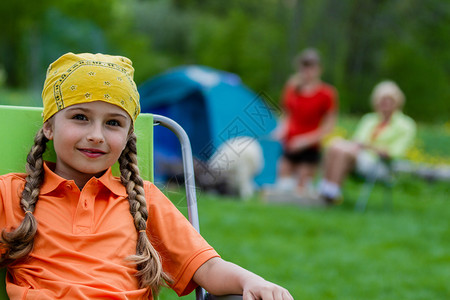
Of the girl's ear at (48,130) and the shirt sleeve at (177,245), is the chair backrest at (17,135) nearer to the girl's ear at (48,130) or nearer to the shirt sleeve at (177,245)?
the girl's ear at (48,130)

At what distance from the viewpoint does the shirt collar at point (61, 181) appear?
165 centimetres

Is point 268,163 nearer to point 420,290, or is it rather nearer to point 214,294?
point 420,290

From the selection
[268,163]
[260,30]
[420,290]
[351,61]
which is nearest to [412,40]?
[351,61]

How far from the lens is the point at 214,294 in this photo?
5.45 ft

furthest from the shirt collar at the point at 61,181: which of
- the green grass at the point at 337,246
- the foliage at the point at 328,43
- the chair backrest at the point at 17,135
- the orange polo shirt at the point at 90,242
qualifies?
the foliage at the point at 328,43

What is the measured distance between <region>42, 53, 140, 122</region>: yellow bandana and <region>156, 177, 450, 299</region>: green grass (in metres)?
1.67

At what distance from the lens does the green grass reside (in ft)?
11.9

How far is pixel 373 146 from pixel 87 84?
4.80 metres

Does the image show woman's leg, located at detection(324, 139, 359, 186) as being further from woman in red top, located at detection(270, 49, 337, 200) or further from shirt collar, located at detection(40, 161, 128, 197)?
shirt collar, located at detection(40, 161, 128, 197)

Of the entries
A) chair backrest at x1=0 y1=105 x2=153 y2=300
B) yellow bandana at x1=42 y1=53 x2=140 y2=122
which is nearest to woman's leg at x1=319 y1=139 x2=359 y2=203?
chair backrest at x1=0 y1=105 x2=153 y2=300

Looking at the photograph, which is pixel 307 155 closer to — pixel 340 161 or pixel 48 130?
pixel 340 161

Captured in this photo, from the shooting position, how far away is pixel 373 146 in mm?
5980

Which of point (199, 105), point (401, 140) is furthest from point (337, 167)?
point (199, 105)

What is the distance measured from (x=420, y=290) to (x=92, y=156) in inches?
105
